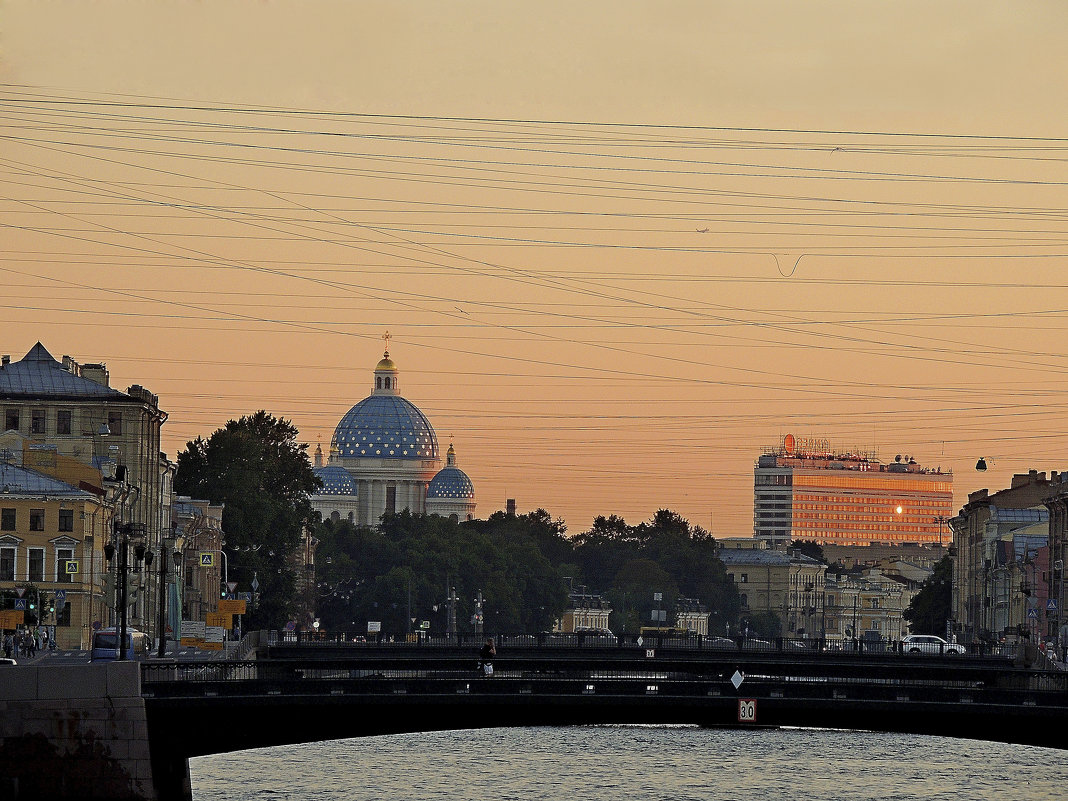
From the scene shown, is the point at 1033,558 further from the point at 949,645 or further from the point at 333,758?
the point at 333,758

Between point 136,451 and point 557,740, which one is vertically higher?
point 136,451

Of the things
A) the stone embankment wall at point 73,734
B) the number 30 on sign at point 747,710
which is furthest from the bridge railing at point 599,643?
the stone embankment wall at point 73,734

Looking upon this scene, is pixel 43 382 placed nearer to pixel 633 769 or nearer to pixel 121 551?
pixel 121 551

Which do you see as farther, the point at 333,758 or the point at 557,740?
the point at 557,740

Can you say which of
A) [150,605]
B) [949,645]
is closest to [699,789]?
[949,645]

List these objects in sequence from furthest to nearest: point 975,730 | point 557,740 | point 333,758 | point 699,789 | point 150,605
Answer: point 150,605
point 557,740
point 333,758
point 699,789
point 975,730

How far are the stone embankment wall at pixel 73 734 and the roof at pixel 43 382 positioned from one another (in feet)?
266

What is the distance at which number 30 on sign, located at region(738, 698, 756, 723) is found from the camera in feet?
184

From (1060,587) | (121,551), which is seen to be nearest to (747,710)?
(121,551)

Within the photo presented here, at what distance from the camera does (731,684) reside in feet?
189

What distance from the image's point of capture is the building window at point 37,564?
112m

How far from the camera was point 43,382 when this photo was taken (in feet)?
439

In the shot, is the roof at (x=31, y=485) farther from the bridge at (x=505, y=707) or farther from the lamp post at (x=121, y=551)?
the bridge at (x=505, y=707)

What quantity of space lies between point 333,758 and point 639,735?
1779cm
